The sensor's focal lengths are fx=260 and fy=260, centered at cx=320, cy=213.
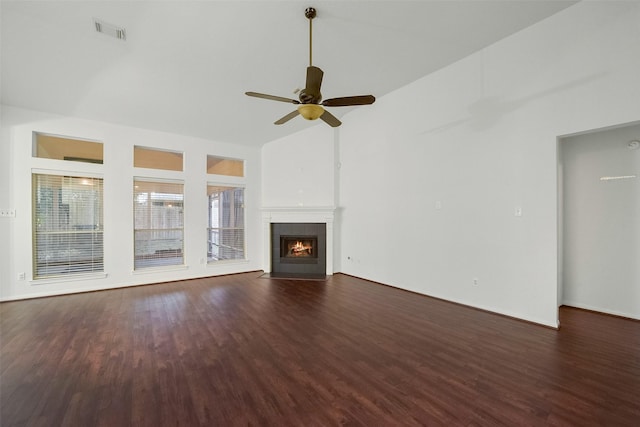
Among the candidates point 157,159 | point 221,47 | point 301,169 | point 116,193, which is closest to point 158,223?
point 116,193

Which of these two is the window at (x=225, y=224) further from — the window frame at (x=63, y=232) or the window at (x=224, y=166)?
the window frame at (x=63, y=232)

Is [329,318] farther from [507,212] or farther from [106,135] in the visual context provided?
[106,135]

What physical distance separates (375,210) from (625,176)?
11.1 ft

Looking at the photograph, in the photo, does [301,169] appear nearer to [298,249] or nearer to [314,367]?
[298,249]

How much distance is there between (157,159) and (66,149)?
143 centimetres

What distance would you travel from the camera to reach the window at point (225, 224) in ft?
20.6

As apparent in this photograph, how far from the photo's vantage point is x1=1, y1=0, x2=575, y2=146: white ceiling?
8.46ft

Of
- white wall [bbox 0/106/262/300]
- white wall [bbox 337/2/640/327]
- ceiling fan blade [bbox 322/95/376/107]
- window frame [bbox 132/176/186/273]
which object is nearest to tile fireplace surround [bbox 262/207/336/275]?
white wall [bbox 0/106/262/300]

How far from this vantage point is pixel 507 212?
3.39 meters

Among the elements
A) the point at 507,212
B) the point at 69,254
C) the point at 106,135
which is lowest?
the point at 69,254

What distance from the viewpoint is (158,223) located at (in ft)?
18.4

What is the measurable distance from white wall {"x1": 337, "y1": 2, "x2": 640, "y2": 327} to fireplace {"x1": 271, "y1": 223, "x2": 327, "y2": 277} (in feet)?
Answer: 4.68

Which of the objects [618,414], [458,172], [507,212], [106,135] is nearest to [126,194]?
[106,135]

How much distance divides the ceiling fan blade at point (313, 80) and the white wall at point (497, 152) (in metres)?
2.45
